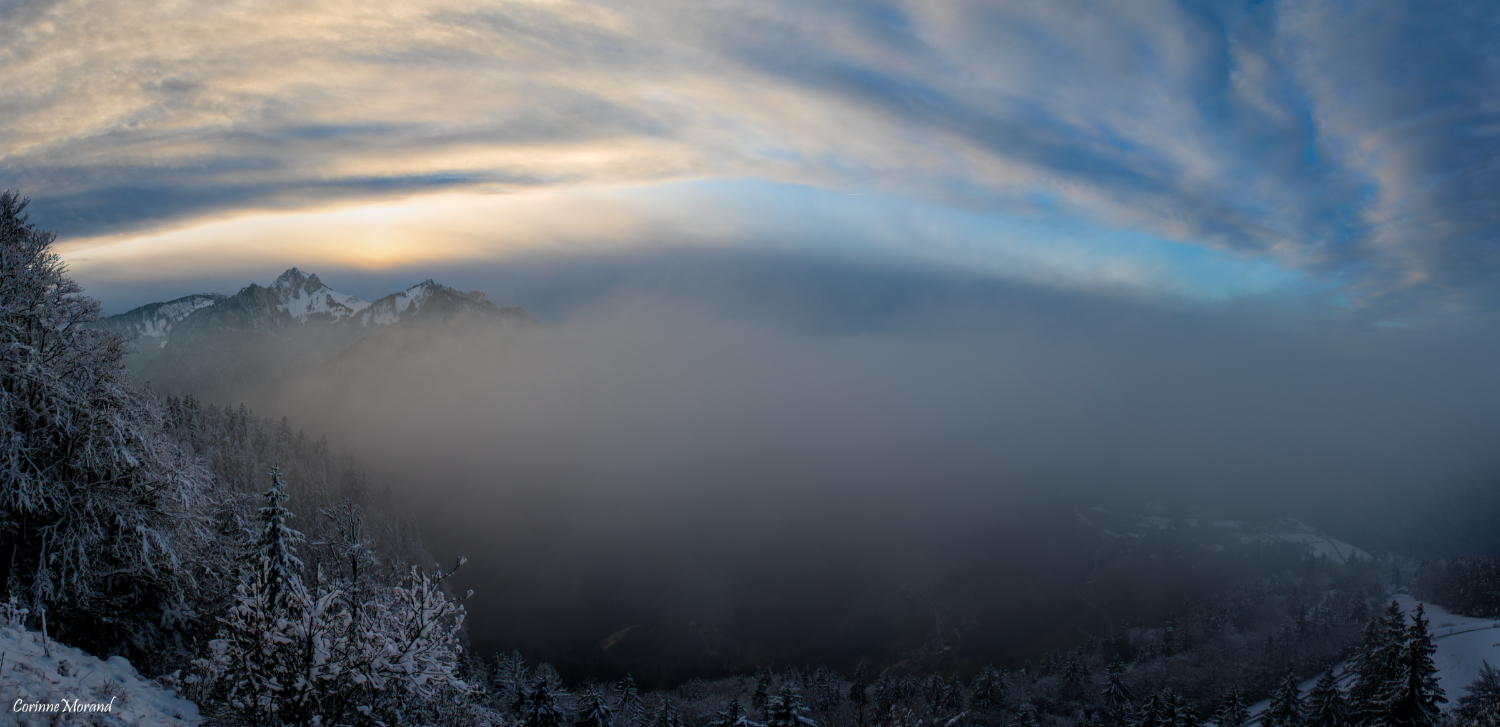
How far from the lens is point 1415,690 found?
33.0 meters

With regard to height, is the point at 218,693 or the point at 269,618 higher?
the point at 269,618

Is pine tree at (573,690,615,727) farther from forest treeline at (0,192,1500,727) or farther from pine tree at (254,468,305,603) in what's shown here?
pine tree at (254,468,305,603)

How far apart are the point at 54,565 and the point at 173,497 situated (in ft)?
9.93

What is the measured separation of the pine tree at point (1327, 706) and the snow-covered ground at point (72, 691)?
235ft

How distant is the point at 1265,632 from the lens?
14275 cm

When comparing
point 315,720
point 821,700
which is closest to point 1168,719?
point 821,700

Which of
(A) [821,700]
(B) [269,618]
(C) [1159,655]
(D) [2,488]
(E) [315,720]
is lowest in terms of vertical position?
(C) [1159,655]

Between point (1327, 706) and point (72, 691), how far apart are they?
74824 mm

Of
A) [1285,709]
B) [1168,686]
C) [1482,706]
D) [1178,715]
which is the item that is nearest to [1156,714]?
[1178,715]

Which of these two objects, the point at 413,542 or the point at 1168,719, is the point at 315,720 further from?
the point at 413,542

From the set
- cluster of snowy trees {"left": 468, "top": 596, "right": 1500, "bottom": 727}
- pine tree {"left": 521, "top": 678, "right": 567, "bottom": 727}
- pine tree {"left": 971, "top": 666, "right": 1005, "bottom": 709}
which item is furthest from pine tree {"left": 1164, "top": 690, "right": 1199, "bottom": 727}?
pine tree {"left": 521, "top": 678, "right": 567, "bottom": 727}

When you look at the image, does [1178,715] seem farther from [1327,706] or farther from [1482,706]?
[1482,706]

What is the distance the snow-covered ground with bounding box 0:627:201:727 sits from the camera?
10883 mm

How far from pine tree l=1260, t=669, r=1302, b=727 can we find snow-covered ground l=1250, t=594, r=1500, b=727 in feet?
177
